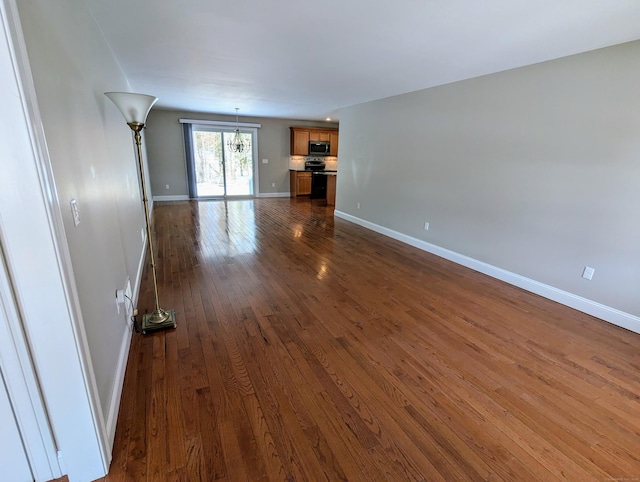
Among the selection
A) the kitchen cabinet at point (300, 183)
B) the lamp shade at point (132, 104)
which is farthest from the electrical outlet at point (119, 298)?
the kitchen cabinet at point (300, 183)

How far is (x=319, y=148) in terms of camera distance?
9.43m

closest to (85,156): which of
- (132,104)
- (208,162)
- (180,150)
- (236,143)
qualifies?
(132,104)

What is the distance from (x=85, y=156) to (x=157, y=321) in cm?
128

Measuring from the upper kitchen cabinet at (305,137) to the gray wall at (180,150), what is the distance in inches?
10.2

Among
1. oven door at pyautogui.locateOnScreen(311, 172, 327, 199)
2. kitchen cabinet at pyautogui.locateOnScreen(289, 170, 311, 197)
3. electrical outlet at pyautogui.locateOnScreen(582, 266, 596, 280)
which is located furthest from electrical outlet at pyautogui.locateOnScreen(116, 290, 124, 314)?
oven door at pyautogui.locateOnScreen(311, 172, 327, 199)

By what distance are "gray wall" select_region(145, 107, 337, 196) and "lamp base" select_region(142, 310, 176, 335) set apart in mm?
6673

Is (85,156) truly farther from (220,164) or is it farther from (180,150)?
(220,164)

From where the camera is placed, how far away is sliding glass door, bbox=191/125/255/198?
8289 mm

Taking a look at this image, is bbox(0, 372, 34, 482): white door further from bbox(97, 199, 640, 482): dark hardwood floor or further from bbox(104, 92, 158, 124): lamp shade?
bbox(104, 92, 158, 124): lamp shade

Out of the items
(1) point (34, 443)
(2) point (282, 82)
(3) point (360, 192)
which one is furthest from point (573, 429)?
(3) point (360, 192)

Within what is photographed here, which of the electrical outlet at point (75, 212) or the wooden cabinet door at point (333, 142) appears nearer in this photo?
the electrical outlet at point (75, 212)

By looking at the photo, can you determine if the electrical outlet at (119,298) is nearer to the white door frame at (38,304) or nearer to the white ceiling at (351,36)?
the white door frame at (38,304)

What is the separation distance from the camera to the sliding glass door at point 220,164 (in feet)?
27.2

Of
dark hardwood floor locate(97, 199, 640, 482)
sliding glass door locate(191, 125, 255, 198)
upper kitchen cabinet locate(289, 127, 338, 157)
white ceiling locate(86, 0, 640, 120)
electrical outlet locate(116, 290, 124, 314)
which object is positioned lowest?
dark hardwood floor locate(97, 199, 640, 482)
